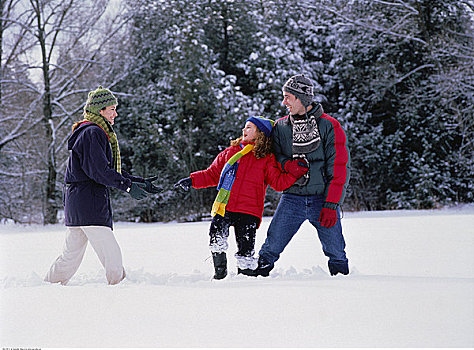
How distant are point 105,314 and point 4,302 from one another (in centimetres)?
75

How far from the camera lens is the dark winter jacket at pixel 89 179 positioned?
11.9 feet

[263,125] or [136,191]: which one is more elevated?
[263,125]

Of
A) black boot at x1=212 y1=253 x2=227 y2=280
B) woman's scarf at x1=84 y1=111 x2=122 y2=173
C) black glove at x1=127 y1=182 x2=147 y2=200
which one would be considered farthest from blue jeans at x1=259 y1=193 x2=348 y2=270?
woman's scarf at x1=84 y1=111 x2=122 y2=173

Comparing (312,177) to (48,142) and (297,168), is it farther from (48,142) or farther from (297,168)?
(48,142)

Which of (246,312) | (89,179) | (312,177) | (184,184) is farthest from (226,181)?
(246,312)

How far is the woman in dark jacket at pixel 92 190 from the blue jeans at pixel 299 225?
1.06 metres

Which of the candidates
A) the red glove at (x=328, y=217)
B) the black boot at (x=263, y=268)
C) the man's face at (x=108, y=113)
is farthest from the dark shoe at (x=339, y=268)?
the man's face at (x=108, y=113)

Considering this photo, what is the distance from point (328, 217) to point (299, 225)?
0.99 ft

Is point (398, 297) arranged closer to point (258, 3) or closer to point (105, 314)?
point (105, 314)

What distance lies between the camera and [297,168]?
3.84 meters

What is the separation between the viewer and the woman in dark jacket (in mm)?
3652

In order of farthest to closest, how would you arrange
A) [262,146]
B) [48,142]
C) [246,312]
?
[48,142] → [262,146] → [246,312]

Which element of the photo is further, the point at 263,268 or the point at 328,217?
the point at 263,268

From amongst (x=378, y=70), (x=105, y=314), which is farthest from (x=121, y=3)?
(x=105, y=314)
